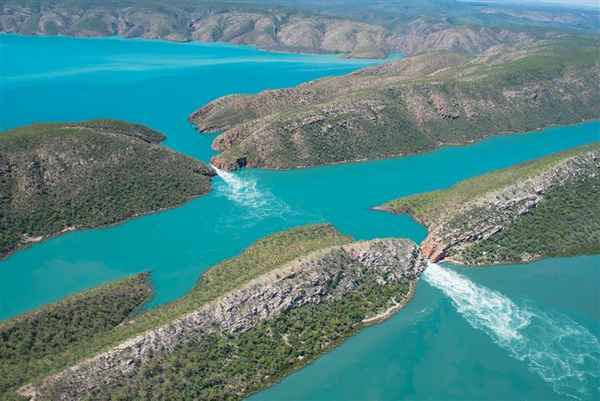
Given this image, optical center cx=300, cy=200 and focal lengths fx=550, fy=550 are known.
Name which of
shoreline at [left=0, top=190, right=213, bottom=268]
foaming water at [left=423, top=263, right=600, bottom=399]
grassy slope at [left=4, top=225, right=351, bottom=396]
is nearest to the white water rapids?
foaming water at [left=423, top=263, right=600, bottom=399]

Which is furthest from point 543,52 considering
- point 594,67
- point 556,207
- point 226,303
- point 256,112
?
point 226,303

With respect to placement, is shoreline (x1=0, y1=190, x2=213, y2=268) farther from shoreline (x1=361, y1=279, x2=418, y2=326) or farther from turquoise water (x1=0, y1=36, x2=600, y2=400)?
shoreline (x1=361, y1=279, x2=418, y2=326)

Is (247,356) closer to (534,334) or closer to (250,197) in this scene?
(534,334)

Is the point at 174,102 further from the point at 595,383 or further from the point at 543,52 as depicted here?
the point at 595,383

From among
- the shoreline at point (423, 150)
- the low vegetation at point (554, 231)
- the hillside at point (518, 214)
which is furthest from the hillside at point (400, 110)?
the low vegetation at point (554, 231)

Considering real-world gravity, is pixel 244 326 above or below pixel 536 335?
above

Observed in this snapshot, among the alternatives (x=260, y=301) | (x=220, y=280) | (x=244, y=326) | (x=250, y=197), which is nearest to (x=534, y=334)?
(x=260, y=301)

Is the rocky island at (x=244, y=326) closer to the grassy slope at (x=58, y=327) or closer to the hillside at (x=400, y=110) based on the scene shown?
the grassy slope at (x=58, y=327)
